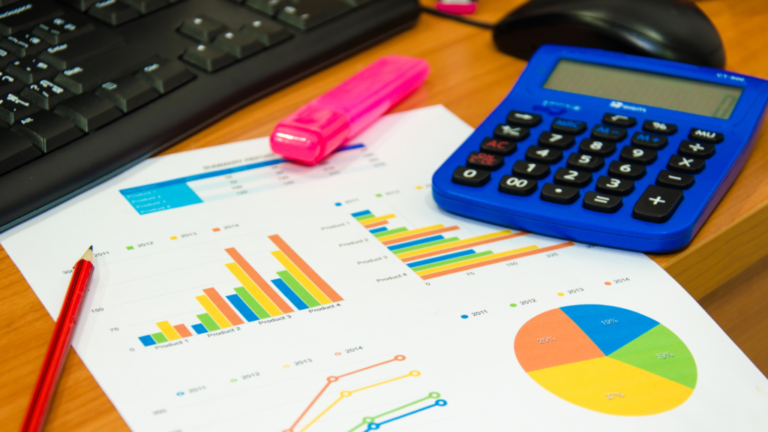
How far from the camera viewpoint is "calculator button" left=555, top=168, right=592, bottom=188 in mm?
420

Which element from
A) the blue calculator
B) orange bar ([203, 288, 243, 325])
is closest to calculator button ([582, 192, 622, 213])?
the blue calculator

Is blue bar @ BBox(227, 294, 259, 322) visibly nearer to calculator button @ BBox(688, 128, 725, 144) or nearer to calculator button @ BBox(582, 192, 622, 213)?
calculator button @ BBox(582, 192, 622, 213)

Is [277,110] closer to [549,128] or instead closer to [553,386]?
[549,128]

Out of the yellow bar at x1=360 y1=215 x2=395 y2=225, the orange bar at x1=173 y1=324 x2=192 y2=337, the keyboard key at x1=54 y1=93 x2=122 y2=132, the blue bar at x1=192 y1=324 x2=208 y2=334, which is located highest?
the keyboard key at x1=54 y1=93 x2=122 y2=132

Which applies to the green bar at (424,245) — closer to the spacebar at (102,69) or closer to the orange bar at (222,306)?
the orange bar at (222,306)

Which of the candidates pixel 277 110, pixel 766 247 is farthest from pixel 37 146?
pixel 766 247

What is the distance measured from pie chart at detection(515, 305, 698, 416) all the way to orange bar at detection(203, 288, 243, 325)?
0.15 meters

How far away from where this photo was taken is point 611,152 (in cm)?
44

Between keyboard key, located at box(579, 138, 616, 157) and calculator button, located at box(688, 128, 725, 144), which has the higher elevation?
calculator button, located at box(688, 128, 725, 144)

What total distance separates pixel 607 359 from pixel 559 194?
118 millimetres

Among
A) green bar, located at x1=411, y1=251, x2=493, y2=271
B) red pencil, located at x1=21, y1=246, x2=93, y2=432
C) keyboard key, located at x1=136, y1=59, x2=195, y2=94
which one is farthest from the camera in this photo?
keyboard key, located at x1=136, y1=59, x2=195, y2=94

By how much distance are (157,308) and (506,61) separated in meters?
0.41

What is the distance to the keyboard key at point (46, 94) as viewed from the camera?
1.55 ft

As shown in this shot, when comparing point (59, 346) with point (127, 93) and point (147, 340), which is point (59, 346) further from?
point (127, 93)
